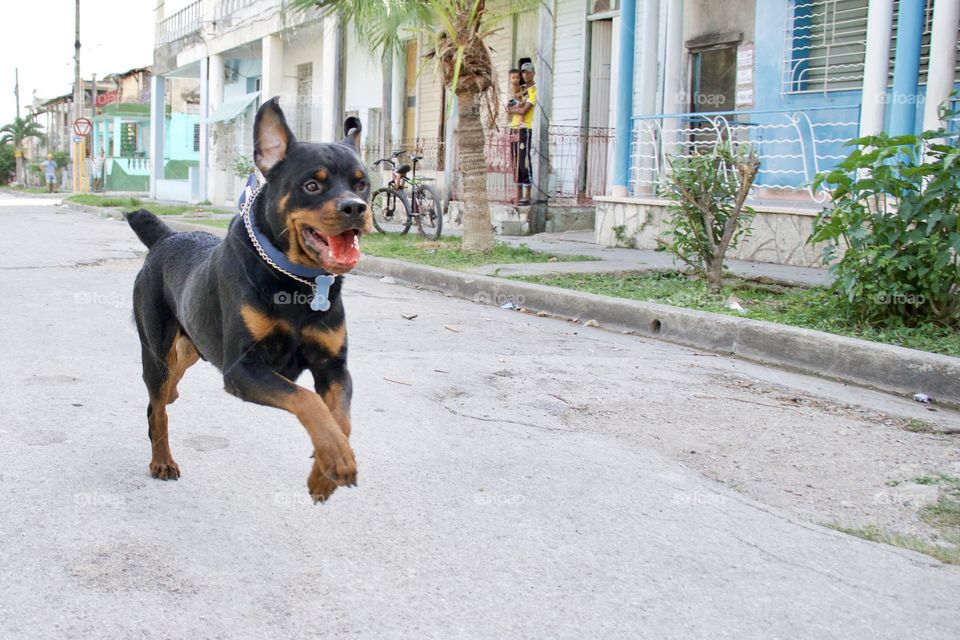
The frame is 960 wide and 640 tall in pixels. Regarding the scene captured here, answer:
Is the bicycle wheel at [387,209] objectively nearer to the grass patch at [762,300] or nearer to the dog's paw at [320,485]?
the grass patch at [762,300]

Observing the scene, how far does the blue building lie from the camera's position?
913 centimetres

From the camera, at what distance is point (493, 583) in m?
2.88

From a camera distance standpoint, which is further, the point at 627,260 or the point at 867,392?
the point at 627,260

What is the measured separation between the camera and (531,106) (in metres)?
16.0

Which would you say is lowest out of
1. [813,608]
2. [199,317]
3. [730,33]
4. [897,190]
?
[813,608]

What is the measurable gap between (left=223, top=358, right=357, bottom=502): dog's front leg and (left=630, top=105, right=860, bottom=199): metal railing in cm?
797

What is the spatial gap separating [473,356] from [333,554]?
10.8 ft

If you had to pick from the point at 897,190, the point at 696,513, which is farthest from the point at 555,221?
the point at 696,513

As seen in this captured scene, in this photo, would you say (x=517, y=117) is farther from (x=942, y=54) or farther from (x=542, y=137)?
(x=942, y=54)

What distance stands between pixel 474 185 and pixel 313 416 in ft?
30.7

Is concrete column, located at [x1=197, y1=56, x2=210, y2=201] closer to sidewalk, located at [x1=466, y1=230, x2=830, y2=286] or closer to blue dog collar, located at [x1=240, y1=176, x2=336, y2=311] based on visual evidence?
sidewalk, located at [x1=466, y1=230, x2=830, y2=286]

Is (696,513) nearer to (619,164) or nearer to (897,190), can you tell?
(897,190)

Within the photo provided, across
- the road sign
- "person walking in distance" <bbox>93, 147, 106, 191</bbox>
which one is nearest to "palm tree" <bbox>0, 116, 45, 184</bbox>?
"person walking in distance" <bbox>93, 147, 106, 191</bbox>

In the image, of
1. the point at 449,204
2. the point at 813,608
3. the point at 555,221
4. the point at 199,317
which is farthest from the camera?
the point at 449,204
